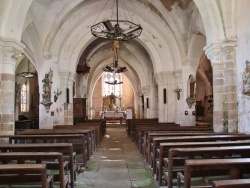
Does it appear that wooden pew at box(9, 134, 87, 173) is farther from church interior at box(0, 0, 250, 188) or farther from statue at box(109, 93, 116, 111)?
statue at box(109, 93, 116, 111)

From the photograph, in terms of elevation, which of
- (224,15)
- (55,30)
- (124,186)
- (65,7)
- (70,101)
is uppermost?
(65,7)

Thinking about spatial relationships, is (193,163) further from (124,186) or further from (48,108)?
(48,108)

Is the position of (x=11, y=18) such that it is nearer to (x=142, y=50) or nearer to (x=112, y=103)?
(x=142, y=50)

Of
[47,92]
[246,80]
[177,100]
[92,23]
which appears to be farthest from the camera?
[92,23]

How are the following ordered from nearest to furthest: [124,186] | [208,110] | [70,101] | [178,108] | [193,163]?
1. [193,163]
2. [124,186]
3. [178,108]
4. [70,101]
5. [208,110]

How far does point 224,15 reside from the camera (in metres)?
8.43

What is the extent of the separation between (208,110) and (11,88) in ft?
51.8

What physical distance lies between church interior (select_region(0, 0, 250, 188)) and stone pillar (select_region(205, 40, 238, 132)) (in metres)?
0.03

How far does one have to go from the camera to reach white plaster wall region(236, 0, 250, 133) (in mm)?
7441

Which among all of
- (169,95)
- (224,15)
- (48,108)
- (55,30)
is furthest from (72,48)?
(224,15)

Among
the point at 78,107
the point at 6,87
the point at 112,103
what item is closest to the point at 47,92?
the point at 78,107

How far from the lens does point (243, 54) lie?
7676 millimetres

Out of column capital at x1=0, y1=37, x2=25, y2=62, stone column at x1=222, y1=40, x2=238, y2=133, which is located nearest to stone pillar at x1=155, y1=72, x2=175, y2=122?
stone column at x1=222, y1=40, x2=238, y2=133

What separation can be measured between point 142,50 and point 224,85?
40.4 feet
